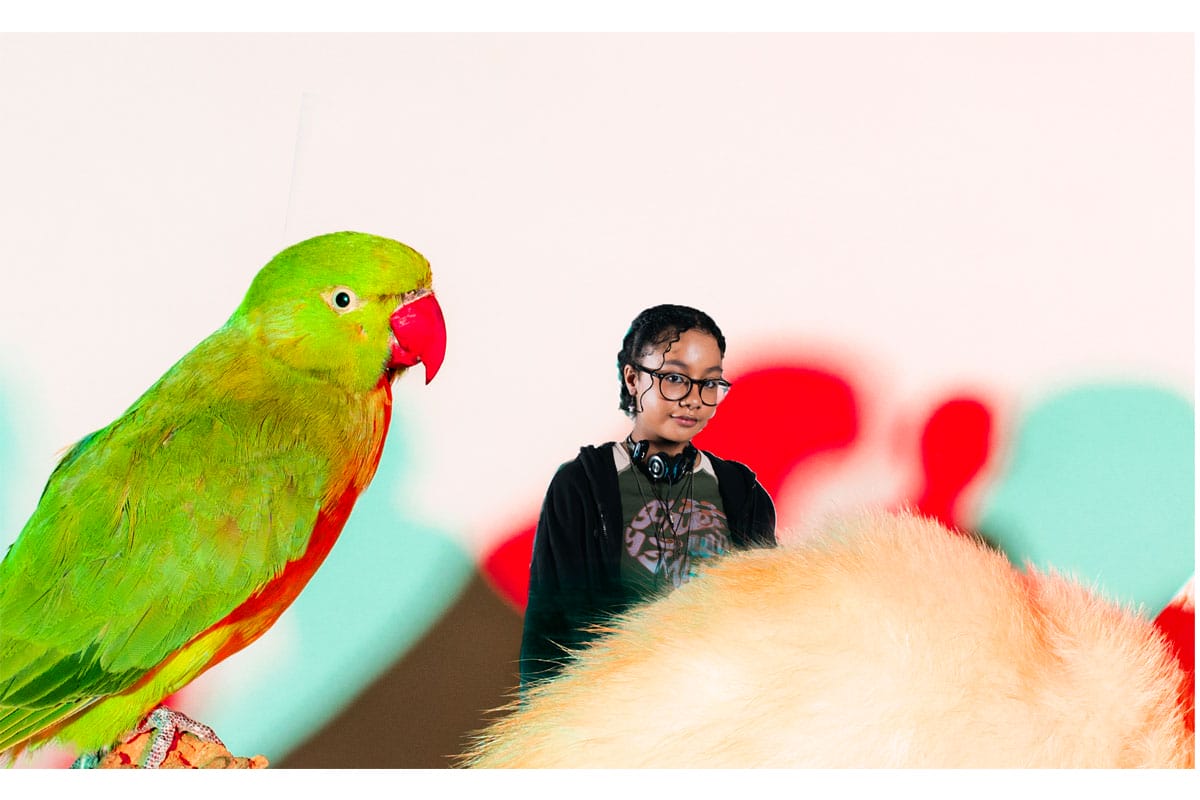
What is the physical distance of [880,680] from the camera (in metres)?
0.99

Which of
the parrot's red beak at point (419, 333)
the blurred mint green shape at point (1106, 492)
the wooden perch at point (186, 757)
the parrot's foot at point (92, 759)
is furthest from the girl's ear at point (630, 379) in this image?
the parrot's foot at point (92, 759)

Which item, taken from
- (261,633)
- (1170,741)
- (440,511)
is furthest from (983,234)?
(261,633)

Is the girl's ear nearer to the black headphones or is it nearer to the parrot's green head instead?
the black headphones

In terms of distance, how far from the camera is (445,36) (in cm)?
142

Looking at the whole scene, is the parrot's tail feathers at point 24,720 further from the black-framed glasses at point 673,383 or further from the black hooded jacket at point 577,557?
the black-framed glasses at point 673,383

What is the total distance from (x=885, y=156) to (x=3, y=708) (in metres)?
1.32

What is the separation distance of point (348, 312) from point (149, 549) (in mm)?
368

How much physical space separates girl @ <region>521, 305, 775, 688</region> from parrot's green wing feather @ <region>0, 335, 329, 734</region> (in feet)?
1.08

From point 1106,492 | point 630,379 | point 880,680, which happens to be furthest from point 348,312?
point 1106,492

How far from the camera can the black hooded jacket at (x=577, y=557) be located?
53.3 inches

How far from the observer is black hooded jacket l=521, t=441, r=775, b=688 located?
4.44ft

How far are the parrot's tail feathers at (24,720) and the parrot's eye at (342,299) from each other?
559 mm

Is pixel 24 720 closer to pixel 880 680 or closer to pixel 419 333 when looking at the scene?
pixel 419 333

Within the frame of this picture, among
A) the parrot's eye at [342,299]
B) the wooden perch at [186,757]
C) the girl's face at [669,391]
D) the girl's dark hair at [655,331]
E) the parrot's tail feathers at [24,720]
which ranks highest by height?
the parrot's eye at [342,299]
